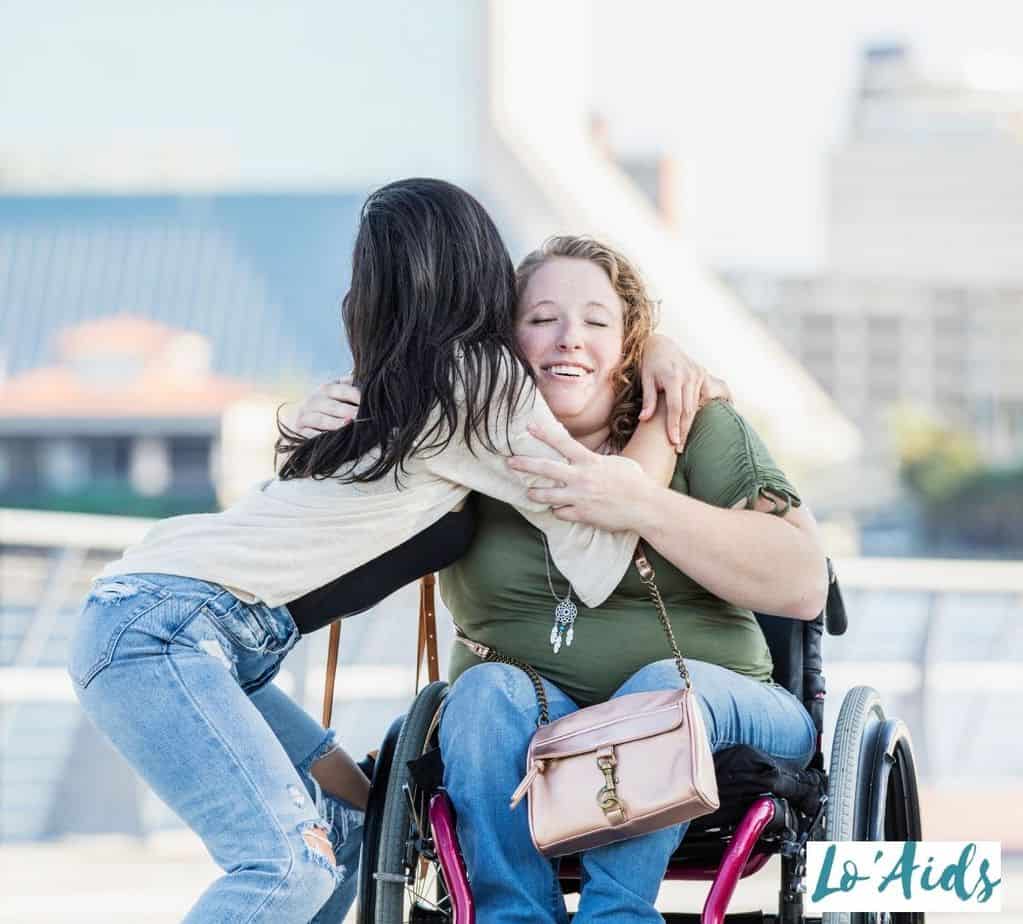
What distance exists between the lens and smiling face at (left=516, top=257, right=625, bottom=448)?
212cm

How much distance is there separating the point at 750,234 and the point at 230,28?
2906 centimetres

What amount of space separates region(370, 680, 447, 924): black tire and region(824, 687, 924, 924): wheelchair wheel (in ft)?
1.57

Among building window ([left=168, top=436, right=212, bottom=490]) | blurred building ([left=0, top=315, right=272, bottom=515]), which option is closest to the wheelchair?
blurred building ([left=0, top=315, right=272, bottom=515])

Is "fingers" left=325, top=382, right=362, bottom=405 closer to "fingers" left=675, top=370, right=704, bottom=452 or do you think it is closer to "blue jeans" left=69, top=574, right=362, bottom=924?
"blue jeans" left=69, top=574, right=362, bottom=924

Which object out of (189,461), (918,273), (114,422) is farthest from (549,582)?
(918,273)

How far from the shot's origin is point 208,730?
71.8 inches

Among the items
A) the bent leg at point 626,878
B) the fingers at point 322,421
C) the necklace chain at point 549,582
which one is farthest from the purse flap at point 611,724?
the fingers at point 322,421

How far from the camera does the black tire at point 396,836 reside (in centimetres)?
192

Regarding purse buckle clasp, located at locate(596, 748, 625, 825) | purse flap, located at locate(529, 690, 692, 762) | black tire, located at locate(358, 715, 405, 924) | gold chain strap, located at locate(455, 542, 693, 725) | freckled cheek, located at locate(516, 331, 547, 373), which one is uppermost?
freckled cheek, located at locate(516, 331, 547, 373)

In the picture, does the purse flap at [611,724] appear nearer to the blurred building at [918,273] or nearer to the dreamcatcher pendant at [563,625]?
the dreamcatcher pendant at [563,625]

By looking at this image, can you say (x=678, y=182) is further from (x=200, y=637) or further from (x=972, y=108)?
(x=200, y=637)

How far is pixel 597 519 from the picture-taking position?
1.93m

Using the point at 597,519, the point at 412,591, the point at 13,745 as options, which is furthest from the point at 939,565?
the point at 597,519

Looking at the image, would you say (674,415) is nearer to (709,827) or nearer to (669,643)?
(669,643)
